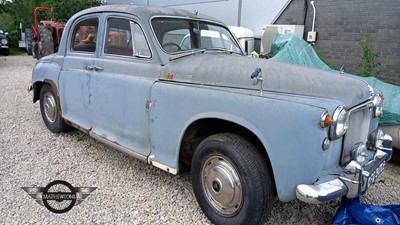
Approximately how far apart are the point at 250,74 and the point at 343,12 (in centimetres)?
571

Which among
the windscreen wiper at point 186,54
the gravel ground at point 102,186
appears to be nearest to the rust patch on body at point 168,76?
the windscreen wiper at point 186,54

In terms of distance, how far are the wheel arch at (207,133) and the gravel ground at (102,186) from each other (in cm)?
49

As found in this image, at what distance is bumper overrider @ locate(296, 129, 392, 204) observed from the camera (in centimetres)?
204

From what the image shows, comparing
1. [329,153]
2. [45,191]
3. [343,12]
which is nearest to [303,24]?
[343,12]

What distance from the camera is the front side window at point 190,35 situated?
125 inches

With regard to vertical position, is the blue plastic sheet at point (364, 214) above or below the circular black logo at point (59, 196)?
above

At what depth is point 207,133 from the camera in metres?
2.88

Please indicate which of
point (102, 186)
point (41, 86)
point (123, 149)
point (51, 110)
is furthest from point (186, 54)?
point (41, 86)

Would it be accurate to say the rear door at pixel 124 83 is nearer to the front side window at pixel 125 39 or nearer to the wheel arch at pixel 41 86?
the front side window at pixel 125 39

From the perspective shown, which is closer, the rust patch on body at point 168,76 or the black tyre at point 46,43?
the rust patch on body at point 168,76

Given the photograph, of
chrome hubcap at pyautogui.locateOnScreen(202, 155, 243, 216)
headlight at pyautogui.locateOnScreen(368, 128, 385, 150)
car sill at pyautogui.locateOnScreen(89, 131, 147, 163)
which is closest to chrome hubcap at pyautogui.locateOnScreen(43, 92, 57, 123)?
car sill at pyautogui.locateOnScreen(89, 131, 147, 163)

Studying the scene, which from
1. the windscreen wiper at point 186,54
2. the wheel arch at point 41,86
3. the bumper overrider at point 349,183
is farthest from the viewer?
the wheel arch at point 41,86

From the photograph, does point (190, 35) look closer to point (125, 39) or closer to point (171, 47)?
point (171, 47)

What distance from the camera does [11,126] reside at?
5.11m
